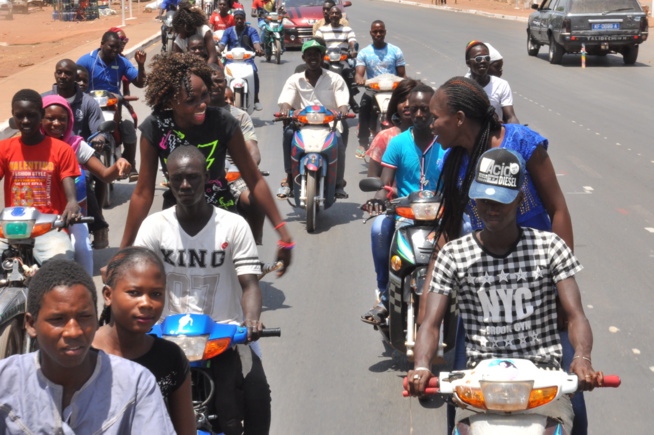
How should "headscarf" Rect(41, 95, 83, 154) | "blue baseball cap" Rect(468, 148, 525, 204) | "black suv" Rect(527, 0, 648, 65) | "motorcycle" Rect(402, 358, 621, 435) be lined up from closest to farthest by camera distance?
"motorcycle" Rect(402, 358, 621, 435), "blue baseball cap" Rect(468, 148, 525, 204), "headscarf" Rect(41, 95, 83, 154), "black suv" Rect(527, 0, 648, 65)

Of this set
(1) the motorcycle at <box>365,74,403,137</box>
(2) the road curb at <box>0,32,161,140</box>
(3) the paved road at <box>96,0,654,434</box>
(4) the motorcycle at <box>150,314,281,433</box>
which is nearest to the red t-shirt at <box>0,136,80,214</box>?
(3) the paved road at <box>96,0,654,434</box>

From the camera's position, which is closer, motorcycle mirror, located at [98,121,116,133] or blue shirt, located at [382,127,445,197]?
blue shirt, located at [382,127,445,197]

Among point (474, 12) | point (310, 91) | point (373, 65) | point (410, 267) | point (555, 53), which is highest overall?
point (410, 267)

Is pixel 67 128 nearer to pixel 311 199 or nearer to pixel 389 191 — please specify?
pixel 389 191

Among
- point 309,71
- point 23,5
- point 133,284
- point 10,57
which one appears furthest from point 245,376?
point 23,5

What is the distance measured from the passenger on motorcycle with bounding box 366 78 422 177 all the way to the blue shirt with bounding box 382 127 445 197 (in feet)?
1.86

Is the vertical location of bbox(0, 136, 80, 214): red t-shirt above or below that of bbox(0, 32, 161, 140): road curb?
above

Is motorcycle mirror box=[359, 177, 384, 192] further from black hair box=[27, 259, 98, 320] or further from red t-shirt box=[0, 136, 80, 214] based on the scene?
black hair box=[27, 259, 98, 320]

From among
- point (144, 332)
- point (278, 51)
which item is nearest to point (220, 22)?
point (278, 51)

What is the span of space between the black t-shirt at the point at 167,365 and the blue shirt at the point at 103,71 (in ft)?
31.6

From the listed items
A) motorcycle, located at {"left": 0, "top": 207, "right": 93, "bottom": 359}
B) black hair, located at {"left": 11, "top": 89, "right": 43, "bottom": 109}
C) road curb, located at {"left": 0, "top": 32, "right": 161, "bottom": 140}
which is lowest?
road curb, located at {"left": 0, "top": 32, "right": 161, "bottom": 140}

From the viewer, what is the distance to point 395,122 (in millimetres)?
8625

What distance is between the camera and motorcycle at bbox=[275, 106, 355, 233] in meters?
10.5

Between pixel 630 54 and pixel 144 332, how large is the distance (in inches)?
880
